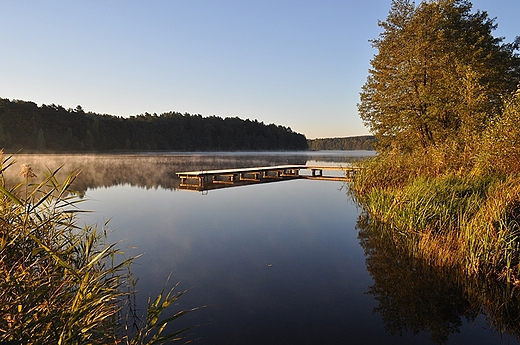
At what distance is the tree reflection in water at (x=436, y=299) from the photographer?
396 centimetres

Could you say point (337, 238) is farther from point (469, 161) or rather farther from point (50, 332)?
point (50, 332)

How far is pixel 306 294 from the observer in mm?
4840

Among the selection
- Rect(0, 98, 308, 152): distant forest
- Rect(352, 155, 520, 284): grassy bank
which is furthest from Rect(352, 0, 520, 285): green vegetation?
Rect(0, 98, 308, 152): distant forest

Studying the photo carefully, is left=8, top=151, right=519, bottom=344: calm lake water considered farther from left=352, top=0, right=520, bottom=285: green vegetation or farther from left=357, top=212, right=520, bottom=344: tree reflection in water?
left=352, top=0, right=520, bottom=285: green vegetation

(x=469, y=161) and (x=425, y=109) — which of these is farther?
(x=425, y=109)

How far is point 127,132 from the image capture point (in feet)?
267

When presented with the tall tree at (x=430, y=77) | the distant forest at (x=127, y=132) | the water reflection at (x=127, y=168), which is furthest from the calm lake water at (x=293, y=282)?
the distant forest at (x=127, y=132)

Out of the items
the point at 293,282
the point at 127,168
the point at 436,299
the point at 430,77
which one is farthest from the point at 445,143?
the point at 127,168

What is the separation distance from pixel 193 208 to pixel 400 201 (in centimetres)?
681

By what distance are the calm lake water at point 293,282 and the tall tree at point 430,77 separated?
951 centimetres

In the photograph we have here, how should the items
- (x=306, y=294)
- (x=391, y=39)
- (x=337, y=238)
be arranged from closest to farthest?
1. (x=306, y=294)
2. (x=337, y=238)
3. (x=391, y=39)

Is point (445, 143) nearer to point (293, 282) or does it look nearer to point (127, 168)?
point (293, 282)

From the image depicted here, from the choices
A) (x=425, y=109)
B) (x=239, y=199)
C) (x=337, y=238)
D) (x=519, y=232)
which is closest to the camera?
(x=519, y=232)

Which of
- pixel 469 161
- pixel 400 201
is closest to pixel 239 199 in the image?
pixel 400 201
